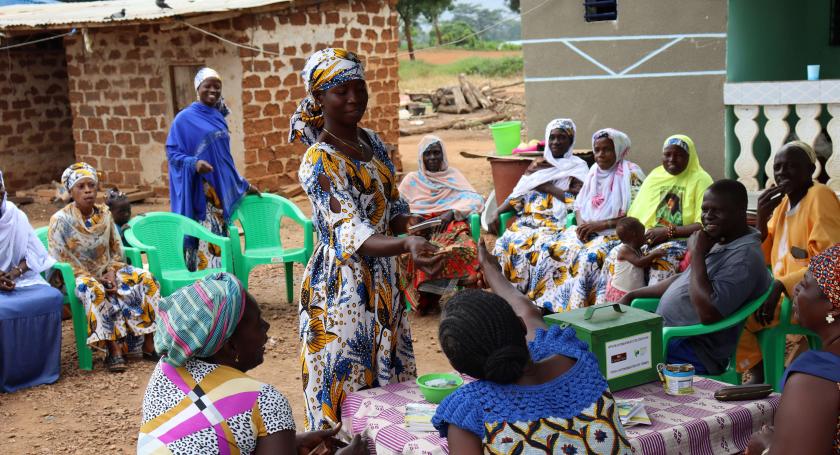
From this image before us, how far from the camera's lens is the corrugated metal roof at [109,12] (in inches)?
408

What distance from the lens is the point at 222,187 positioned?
24.0ft

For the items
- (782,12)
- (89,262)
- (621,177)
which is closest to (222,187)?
(89,262)

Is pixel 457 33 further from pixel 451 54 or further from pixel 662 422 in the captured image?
pixel 662 422

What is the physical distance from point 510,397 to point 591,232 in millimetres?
4007

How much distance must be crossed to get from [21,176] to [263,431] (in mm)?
12657

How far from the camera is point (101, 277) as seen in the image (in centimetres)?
602

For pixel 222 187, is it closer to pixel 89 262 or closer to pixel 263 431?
pixel 89 262

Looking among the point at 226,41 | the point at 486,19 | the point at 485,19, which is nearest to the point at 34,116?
the point at 226,41

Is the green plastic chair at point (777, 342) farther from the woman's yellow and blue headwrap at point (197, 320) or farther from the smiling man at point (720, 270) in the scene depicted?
the woman's yellow and blue headwrap at point (197, 320)

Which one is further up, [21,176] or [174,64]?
[174,64]

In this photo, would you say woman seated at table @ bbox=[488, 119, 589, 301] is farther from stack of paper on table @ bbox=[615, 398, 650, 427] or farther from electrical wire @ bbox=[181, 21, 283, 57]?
electrical wire @ bbox=[181, 21, 283, 57]

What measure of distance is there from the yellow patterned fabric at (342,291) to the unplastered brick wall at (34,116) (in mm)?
11494

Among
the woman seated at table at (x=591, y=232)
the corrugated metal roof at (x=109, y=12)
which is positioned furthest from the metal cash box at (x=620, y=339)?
the corrugated metal roof at (x=109, y=12)

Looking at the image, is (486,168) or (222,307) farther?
(486,168)
